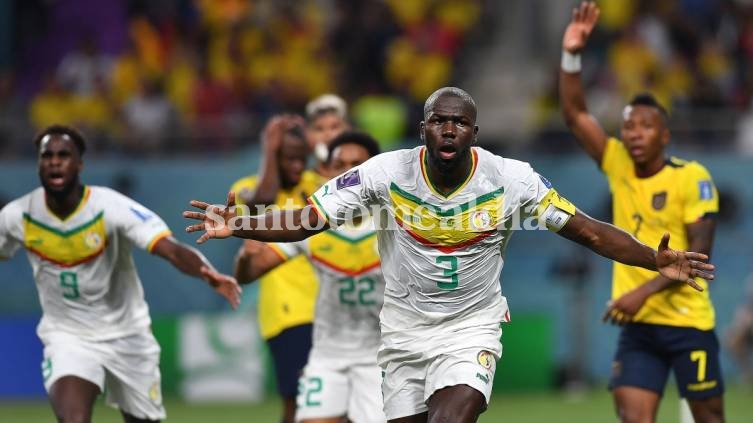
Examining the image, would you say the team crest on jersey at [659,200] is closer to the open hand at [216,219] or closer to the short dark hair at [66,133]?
the open hand at [216,219]

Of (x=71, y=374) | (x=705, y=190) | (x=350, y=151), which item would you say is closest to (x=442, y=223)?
(x=350, y=151)

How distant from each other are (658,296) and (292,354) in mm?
2974

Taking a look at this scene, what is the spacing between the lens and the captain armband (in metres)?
8.52

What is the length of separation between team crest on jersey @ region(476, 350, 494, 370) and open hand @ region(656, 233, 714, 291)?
1109 millimetres

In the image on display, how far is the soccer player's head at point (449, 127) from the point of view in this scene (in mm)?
8266

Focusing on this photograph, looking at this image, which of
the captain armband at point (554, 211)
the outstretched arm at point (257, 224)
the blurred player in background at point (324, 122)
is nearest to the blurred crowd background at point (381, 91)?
the blurred player in background at point (324, 122)

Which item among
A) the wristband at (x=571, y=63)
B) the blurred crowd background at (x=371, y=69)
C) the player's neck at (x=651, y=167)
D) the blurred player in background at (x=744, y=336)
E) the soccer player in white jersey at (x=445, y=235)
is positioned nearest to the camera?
the soccer player in white jersey at (x=445, y=235)

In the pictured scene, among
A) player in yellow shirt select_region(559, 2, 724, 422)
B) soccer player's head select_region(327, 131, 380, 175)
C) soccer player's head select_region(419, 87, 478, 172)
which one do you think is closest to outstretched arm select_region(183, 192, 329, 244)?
soccer player's head select_region(419, 87, 478, 172)

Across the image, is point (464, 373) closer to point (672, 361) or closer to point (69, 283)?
point (672, 361)

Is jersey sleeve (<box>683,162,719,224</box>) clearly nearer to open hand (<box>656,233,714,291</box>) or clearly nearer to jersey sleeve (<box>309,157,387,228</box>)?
open hand (<box>656,233,714,291</box>)

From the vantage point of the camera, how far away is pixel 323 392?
10.1 m

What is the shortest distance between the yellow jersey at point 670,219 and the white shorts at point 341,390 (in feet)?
6.35

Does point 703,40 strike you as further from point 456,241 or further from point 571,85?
point 456,241

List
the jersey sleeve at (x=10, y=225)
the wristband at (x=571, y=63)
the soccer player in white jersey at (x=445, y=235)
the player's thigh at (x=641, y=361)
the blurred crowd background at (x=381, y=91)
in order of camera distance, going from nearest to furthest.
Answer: the soccer player in white jersey at (x=445, y=235), the jersey sleeve at (x=10, y=225), the player's thigh at (x=641, y=361), the wristband at (x=571, y=63), the blurred crowd background at (x=381, y=91)
